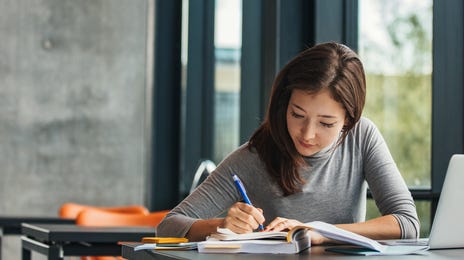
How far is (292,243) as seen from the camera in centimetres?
195

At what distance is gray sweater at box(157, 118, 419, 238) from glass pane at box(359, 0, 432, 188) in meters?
0.88

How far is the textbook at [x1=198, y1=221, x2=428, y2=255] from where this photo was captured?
193 centimetres

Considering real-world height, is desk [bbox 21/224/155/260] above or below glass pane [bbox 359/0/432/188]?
below

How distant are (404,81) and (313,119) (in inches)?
49.8

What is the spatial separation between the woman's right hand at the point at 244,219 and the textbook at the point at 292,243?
153mm

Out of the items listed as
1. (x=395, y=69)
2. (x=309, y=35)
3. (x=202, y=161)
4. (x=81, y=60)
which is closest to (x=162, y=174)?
(x=202, y=161)

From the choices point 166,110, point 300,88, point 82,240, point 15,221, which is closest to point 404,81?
point 300,88

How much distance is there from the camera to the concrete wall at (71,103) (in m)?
6.45

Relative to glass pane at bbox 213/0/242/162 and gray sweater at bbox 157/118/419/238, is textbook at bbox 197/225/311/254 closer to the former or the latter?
gray sweater at bbox 157/118/419/238

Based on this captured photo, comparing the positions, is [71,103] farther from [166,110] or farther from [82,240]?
[82,240]

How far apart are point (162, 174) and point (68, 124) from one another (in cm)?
78

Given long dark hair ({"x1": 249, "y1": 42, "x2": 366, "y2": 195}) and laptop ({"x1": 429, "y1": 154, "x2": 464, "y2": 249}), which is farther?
long dark hair ({"x1": 249, "y1": 42, "x2": 366, "y2": 195})

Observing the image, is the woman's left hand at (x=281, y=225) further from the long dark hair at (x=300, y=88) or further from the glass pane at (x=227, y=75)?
the glass pane at (x=227, y=75)

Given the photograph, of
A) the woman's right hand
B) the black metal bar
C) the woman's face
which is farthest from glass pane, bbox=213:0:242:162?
the woman's right hand
